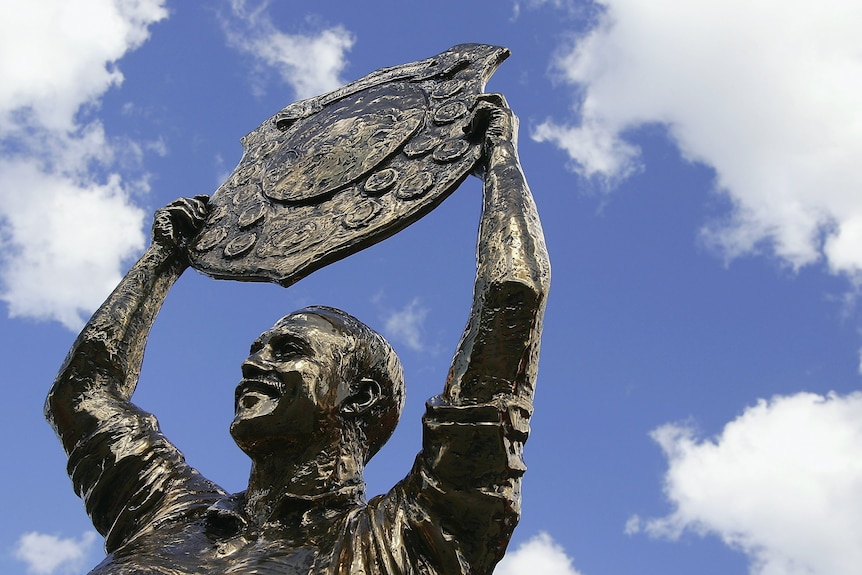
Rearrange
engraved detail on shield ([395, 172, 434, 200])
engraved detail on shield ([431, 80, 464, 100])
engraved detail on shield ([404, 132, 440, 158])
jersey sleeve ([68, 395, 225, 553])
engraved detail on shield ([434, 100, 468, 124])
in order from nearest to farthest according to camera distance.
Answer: jersey sleeve ([68, 395, 225, 553]), engraved detail on shield ([395, 172, 434, 200]), engraved detail on shield ([404, 132, 440, 158]), engraved detail on shield ([434, 100, 468, 124]), engraved detail on shield ([431, 80, 464, 100])

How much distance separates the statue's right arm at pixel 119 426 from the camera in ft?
16.4

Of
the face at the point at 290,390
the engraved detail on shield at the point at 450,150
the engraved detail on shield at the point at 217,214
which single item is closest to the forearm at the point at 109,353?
the engraved detail on shield at the point at 217,214

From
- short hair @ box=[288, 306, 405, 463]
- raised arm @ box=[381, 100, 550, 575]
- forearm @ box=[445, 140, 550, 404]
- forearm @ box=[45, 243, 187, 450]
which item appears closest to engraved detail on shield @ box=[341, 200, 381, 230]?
short hair @ box=[288, 306, 405, 463]

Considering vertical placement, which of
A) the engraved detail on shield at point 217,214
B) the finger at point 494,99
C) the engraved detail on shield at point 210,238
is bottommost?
the engraved detail on shield at point 210,238

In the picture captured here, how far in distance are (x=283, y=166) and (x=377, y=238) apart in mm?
1156

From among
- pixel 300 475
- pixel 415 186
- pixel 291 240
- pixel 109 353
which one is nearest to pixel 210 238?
pixel 291 240

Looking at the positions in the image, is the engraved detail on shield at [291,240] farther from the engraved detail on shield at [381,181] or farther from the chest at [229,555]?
the chest at [229,555]

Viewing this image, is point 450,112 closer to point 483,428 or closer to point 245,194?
point 245,194

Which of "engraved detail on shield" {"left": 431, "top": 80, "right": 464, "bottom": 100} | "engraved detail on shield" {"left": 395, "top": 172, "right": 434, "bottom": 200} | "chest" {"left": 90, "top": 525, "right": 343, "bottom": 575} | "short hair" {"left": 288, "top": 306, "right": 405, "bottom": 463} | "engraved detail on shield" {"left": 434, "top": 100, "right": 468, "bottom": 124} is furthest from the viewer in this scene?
"engraved detail on shield" {"left": 431, "top": 80, "right": 464, "bottom": 100}

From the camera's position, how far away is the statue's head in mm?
4492

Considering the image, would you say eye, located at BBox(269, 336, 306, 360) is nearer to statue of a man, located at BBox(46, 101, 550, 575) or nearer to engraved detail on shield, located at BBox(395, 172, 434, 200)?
statue of a man, located at BBox(46, 101, 550, 575)

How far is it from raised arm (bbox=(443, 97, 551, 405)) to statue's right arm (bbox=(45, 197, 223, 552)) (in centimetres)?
155

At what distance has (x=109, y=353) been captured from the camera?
5379mm

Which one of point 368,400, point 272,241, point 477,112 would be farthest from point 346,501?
point 477,112
